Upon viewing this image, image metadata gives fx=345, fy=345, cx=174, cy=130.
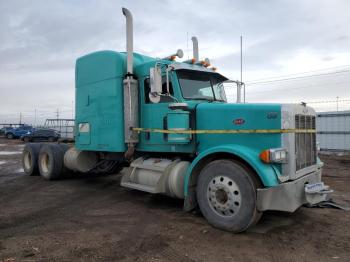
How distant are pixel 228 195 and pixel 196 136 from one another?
1.43 m

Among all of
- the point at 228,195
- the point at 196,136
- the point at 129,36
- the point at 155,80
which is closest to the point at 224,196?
the point at 228,195

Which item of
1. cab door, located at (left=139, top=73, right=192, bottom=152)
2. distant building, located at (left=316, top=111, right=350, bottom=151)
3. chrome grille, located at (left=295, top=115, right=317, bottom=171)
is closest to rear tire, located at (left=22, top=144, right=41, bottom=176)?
cab door, located at (left=139, top=73, right=192, bottom=152)

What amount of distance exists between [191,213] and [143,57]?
3.78 m

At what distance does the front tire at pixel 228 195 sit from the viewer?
507 centimetres

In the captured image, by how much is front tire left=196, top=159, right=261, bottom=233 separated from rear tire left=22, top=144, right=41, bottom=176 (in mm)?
7180

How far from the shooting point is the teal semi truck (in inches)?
203

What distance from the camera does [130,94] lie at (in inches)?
282

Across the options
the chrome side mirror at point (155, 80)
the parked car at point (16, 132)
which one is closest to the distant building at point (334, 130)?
the chrome side mirror at point (155, 80)

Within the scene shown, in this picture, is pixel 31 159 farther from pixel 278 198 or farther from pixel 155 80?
pixel 278 198

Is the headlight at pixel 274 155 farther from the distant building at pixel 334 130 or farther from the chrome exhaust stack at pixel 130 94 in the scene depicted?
the distant building at pixel 334 130

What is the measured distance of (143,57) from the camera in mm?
8023

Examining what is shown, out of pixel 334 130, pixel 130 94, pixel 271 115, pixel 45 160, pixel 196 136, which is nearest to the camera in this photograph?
pixel 271 115

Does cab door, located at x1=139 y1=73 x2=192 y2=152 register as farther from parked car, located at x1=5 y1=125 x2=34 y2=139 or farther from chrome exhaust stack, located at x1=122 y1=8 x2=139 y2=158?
parked car, located at x1=5 y1=125 x2=34 y2=139

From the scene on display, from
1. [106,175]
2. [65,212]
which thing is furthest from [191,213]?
[106,175]
